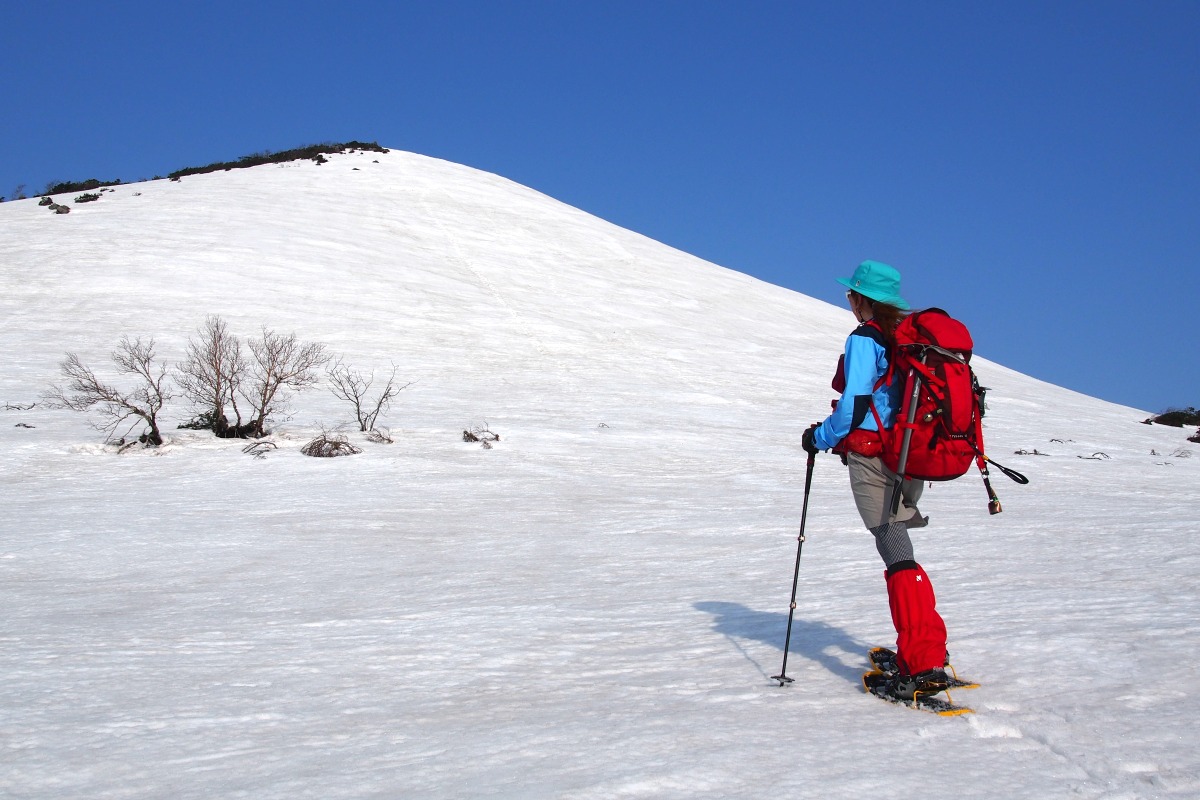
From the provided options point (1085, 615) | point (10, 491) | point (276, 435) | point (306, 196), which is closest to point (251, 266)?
point (306, 196)

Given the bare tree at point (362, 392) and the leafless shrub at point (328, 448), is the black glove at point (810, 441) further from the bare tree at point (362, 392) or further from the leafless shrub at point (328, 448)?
the bare tree at point (362, 392)

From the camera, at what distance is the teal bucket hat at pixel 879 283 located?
390cm

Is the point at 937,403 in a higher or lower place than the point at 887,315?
lower

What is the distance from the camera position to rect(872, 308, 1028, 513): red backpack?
11.8ft

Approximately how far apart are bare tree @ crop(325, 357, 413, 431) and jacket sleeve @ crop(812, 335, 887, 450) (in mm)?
11188

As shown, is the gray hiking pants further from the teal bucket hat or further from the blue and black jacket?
the teal bucket hat

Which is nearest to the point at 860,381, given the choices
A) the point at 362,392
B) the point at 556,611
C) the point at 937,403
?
the point at 937,403

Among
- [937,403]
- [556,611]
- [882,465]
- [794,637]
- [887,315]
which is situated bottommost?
[556,611]

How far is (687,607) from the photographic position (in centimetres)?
557

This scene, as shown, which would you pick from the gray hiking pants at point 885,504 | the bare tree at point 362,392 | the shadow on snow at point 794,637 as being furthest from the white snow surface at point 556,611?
the gray hiking pants at point 885,504

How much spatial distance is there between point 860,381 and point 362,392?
49.3 ft

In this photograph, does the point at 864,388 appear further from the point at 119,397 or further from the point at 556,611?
the point at 119,397

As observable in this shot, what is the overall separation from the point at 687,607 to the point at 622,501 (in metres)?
4.82

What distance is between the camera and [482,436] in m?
14.4
